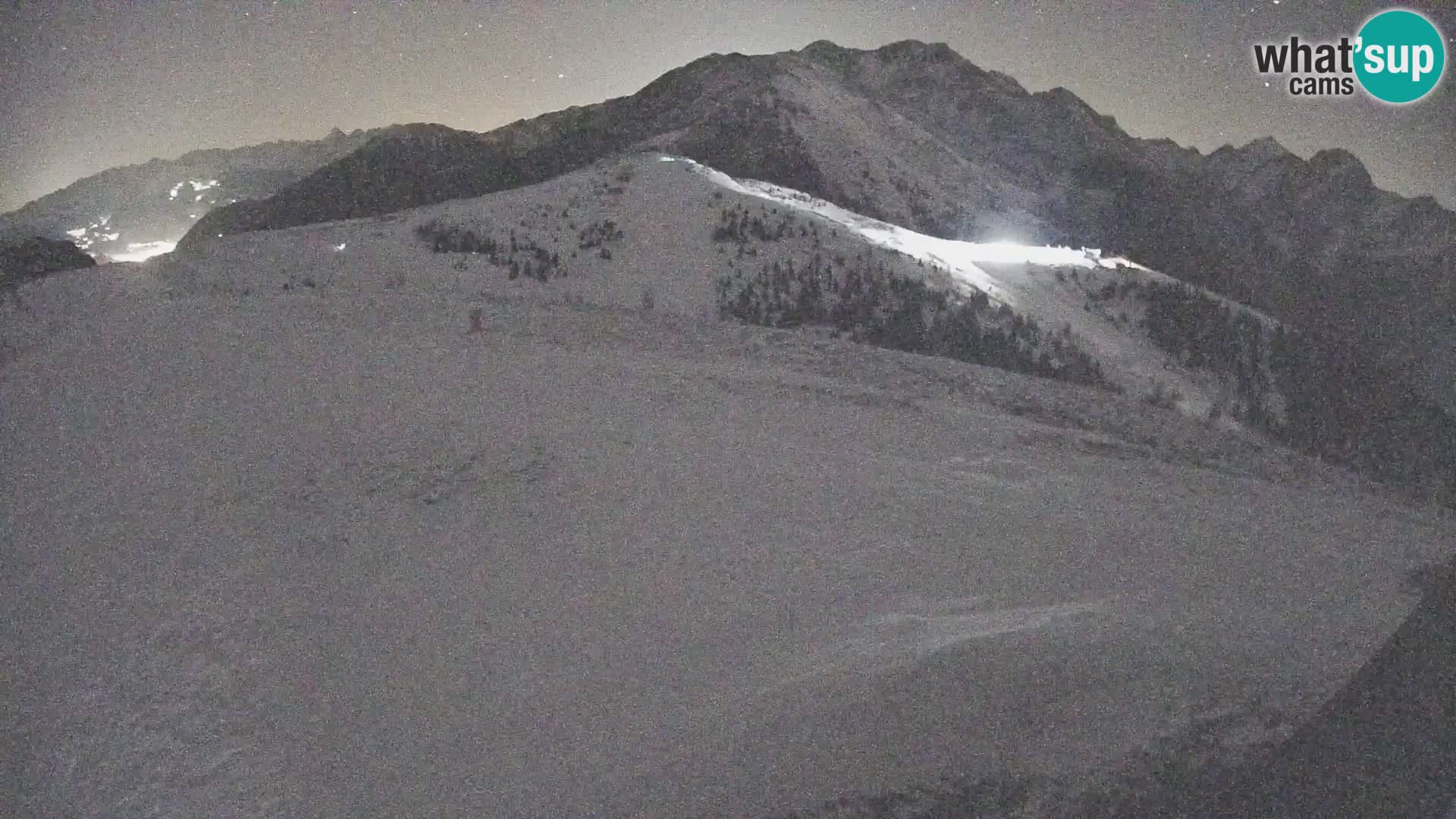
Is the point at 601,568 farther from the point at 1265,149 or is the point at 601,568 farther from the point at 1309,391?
the point at 1265,149

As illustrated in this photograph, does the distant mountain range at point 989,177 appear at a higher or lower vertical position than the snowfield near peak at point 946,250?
higher

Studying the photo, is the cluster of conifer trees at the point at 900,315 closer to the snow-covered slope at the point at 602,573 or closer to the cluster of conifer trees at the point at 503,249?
the cluster of conifer trees at the point at 503,249

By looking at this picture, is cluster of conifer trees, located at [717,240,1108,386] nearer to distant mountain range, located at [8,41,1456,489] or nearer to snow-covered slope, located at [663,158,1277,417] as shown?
snow-covered slope, located at [663,158,1277,417]

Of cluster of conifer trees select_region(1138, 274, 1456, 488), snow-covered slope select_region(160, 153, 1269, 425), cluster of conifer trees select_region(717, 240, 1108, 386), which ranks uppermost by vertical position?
snow-covered slope select_region(160, 153, 1269, 425)

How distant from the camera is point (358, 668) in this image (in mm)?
4891

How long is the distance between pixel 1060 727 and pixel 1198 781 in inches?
23.7

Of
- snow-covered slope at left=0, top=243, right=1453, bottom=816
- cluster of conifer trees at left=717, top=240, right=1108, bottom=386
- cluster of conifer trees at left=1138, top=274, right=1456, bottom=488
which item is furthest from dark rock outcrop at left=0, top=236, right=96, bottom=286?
cluster of conifer trees at left=1138, top=274, right=1456, bottom=488

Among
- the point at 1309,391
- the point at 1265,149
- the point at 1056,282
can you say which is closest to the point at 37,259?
the point at 1056,282

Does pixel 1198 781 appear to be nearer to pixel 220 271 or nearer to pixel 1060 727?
pixel 1060 727

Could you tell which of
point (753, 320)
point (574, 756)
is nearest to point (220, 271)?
point (753, 320)

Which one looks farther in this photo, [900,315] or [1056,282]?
[1056,282]

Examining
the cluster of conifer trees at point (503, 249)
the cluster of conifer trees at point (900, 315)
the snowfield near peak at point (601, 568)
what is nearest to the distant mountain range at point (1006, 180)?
the cluster of conifer trees at point (900, 315)

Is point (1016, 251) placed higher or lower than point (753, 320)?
higher

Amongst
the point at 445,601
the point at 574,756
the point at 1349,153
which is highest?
the point at 1349,153
